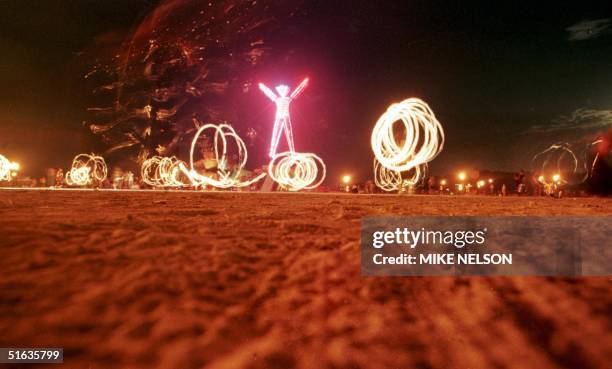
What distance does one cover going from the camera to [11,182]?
1875cm

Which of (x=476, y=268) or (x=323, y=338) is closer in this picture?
(x=323, y=338)

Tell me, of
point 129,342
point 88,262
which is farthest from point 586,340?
point 88,262

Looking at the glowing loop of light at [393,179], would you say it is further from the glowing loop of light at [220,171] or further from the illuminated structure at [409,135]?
the glowing loop of light at [220,171]

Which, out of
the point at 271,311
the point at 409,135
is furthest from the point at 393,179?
the point at 271,311

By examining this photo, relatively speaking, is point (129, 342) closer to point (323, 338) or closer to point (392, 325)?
point (323, 338)

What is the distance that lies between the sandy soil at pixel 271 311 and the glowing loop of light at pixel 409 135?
30.3ft

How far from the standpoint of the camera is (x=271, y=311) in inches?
94.9

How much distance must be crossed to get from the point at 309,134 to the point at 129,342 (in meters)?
25.9

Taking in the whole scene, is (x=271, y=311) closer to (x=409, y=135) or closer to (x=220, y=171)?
(x=409, y=135)

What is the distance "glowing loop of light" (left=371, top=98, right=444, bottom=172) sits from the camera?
11820mm

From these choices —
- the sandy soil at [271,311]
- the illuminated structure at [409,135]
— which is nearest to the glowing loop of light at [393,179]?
the illuminated structure at [409,135]

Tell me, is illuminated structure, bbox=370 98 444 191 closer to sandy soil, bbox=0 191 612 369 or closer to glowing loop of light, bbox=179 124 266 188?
glowing loop of light, bbox=179 124 266 188

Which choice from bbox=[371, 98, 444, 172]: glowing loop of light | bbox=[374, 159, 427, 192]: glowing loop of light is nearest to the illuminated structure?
bbox=[371, 98, 444, 172]: glowing loop of light

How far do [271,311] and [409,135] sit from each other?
34.4ft
